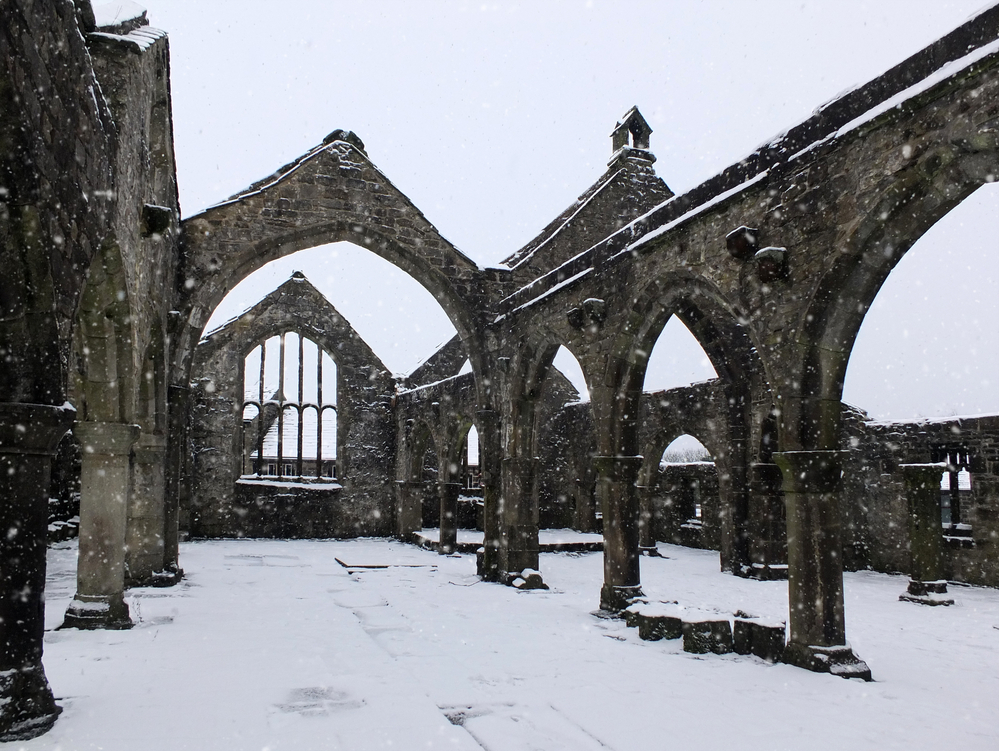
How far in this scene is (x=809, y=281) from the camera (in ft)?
18.9

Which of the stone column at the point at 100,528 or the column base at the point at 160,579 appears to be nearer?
the stone column at the point at 100,528

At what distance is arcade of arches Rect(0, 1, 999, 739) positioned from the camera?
12.7 feet

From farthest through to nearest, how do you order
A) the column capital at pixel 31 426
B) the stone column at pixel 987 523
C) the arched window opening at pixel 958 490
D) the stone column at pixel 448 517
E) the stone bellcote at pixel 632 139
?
the stone column at pixel 448 517
the stone bellcote at pixel 632 139
the arched window opening at pixel 958 490
the stone column at pixel 987 523
the column capital at pixel 31 426

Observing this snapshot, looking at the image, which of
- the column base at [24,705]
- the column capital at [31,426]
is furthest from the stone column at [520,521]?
the column capital at [31,426]

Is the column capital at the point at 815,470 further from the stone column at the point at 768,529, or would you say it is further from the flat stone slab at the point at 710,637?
the stone column at the point at 768,529

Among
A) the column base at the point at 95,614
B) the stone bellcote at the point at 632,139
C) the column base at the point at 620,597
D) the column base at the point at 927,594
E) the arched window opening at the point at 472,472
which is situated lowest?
the column base at the point at 927,594

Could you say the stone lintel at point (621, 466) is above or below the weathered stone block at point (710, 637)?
above

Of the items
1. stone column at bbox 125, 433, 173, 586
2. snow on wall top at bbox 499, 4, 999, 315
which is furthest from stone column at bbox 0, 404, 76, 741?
stone column at bbox 125, 433, 173, 586

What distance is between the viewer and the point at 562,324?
9.68 meters

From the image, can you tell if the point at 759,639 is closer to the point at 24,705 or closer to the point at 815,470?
the point at 815,470

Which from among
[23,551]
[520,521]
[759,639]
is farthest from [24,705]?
[520,521]

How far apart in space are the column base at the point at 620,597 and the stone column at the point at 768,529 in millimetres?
3967

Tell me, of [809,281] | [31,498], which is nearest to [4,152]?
[31,498]

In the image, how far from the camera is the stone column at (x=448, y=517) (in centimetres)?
1557
